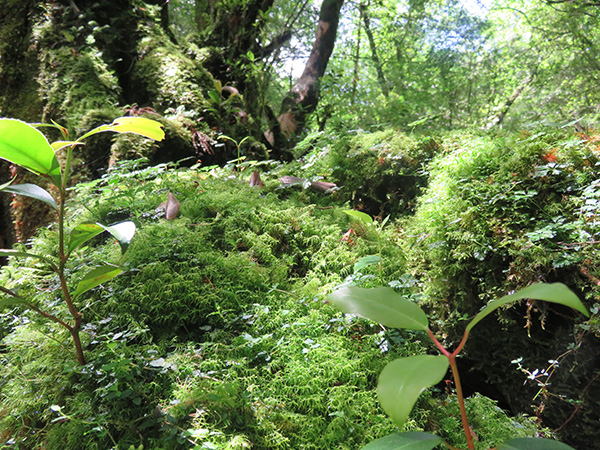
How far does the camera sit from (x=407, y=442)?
2.41 ft

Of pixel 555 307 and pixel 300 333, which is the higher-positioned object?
pixel 555 307

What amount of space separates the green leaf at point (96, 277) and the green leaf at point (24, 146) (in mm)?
406

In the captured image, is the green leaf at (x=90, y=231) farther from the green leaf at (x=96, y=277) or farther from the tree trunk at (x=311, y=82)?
the tree trunk at (x=311, y=82)

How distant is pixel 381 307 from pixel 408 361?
0.13m

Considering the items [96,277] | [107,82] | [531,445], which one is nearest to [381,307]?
[531,445]

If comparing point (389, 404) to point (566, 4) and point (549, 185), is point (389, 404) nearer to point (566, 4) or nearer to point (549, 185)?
point (549, 185)

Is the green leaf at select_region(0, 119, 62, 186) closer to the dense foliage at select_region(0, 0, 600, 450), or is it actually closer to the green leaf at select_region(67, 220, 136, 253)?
the green leaf at select_region(67, 220, 136, 253)

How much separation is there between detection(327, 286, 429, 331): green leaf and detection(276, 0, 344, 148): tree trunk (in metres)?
4.76

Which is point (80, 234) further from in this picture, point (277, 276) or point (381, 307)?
point (381, 307)

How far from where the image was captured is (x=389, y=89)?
8602 mm

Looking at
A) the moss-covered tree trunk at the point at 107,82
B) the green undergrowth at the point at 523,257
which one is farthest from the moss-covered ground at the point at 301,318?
the moss-covered tree trunk at the point at 107,82

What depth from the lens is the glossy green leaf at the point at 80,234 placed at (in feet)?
3.96

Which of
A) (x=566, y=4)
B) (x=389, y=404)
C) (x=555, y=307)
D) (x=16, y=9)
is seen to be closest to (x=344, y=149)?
(x=555, y=307)

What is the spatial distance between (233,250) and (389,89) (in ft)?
26.4
